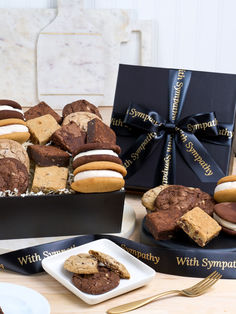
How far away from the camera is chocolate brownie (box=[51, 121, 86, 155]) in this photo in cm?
137

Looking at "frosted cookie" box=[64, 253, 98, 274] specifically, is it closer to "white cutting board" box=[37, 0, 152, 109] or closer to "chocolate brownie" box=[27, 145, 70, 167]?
"chocolate brownie" box=[27, 145, 70, 167]

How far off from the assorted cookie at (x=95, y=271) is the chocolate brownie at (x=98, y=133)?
36cm

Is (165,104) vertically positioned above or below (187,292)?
above

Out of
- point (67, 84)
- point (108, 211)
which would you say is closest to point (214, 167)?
point (108, 211)

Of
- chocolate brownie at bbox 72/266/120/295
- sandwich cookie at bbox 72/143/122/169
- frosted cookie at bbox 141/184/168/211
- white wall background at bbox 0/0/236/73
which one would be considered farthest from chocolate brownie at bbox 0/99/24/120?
white wall background at bbox 0/0/236/73

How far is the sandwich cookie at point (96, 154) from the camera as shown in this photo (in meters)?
1.23

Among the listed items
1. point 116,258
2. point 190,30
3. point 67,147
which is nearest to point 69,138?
point 67,147

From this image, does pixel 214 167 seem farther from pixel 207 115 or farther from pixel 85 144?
pixel 85 144

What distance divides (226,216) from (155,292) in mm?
237

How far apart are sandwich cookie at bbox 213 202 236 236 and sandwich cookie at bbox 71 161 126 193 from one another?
0.22m

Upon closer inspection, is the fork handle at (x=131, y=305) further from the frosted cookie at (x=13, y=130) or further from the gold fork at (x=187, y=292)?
the frosted cookie at (x=13, y=130)

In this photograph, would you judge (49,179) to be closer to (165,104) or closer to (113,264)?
(113,264)

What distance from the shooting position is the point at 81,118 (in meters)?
1.47

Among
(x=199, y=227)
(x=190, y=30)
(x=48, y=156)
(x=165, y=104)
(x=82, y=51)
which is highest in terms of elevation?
(x=190, y=30)
